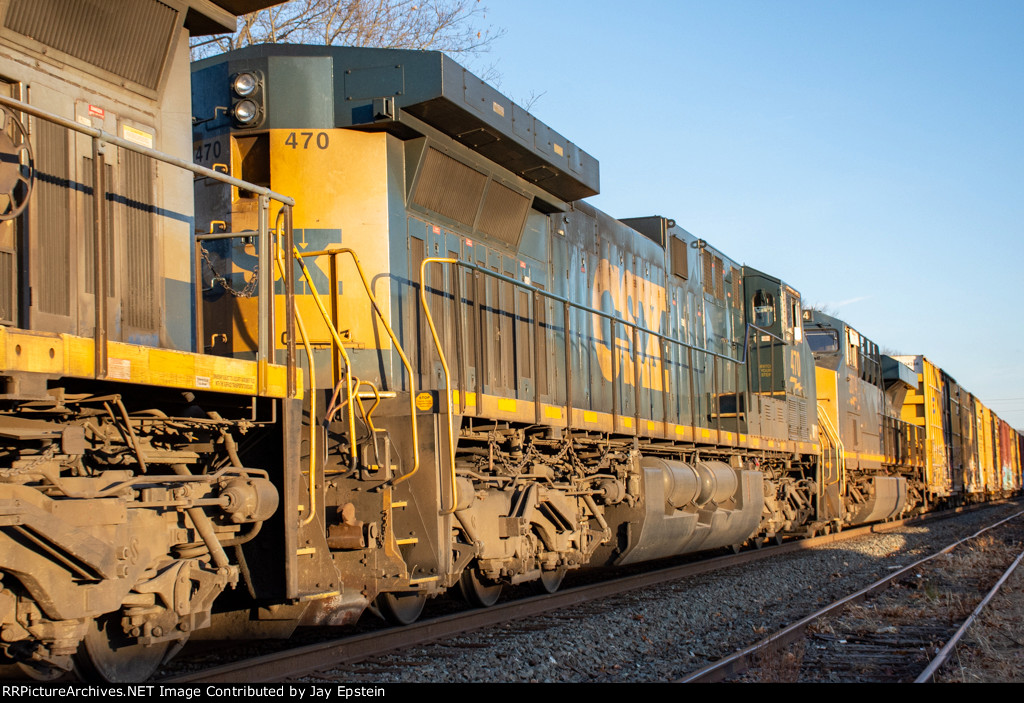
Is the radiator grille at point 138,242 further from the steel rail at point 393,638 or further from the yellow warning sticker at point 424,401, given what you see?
the yellow warning sticker at point 424,401

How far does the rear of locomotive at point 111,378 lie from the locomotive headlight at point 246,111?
1.24 meters

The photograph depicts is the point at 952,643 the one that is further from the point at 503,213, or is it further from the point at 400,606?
the point at 503,213

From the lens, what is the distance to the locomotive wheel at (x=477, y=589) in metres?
7.34

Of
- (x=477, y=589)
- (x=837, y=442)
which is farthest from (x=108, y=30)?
(x=837, y=442)

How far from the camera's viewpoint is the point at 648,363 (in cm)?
1041

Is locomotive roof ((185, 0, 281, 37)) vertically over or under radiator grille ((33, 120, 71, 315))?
over

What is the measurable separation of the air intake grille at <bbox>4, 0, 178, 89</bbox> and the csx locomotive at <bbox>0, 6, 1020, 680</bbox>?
0.01 metres

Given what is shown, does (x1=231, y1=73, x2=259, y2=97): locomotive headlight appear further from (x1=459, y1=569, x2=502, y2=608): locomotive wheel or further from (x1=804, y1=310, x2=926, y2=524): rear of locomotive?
(x1=804, y1=310, x2=926, y2=524): rear of locomotive

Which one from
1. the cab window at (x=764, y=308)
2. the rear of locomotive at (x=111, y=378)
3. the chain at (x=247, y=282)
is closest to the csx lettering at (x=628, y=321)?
the cab window at (x=764, y=308)

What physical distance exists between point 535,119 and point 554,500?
2.98 m

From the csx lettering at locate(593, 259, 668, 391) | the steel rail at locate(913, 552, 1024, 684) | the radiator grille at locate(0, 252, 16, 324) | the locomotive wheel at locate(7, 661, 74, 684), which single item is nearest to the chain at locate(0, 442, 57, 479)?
the radiator grille at locate(0, 252, 16, 324)

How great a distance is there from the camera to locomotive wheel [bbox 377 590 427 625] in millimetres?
6367

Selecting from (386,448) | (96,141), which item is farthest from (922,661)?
(96,141)
